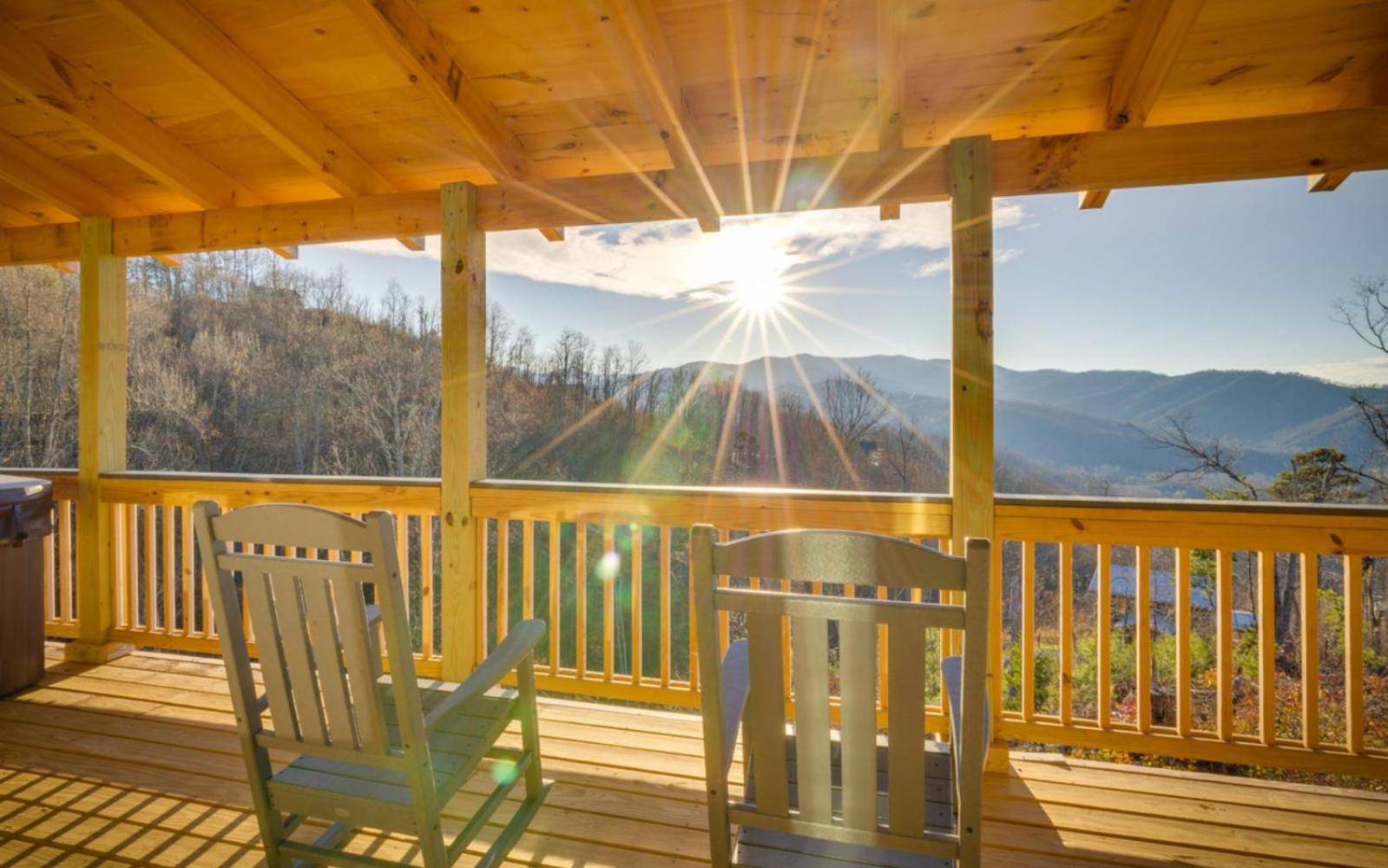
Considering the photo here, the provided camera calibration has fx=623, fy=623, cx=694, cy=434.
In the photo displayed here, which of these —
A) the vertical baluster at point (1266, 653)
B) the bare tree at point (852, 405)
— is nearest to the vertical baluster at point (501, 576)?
the vertical baluster at point (1266, 653)

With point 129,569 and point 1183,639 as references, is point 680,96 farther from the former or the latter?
point 129,569

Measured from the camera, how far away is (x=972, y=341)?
7.96ft

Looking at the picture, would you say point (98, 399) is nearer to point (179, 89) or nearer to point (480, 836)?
point (179, 89)

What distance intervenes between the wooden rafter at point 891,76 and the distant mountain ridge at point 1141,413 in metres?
7.47

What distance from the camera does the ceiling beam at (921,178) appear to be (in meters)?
2.23

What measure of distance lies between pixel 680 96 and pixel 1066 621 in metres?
2.60

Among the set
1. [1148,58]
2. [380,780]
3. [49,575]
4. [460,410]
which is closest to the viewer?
[380,780]

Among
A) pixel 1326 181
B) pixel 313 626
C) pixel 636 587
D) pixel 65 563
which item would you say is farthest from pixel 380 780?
pixel 1326 181

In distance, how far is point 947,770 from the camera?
1508 mm

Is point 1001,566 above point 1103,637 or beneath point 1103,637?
above

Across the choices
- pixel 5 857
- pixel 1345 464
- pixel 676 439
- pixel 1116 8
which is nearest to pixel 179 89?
pixel 5 857

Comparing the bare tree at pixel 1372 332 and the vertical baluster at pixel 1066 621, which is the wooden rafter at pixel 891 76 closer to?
the vertical baluster at pixel 1066 621

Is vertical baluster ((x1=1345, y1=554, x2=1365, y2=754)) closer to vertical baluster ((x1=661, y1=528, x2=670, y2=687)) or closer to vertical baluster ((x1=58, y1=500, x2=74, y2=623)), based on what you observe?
vertical baluster ((x1=661, y1=528, x2=670, y2=687))

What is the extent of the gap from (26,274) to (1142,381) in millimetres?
21767
